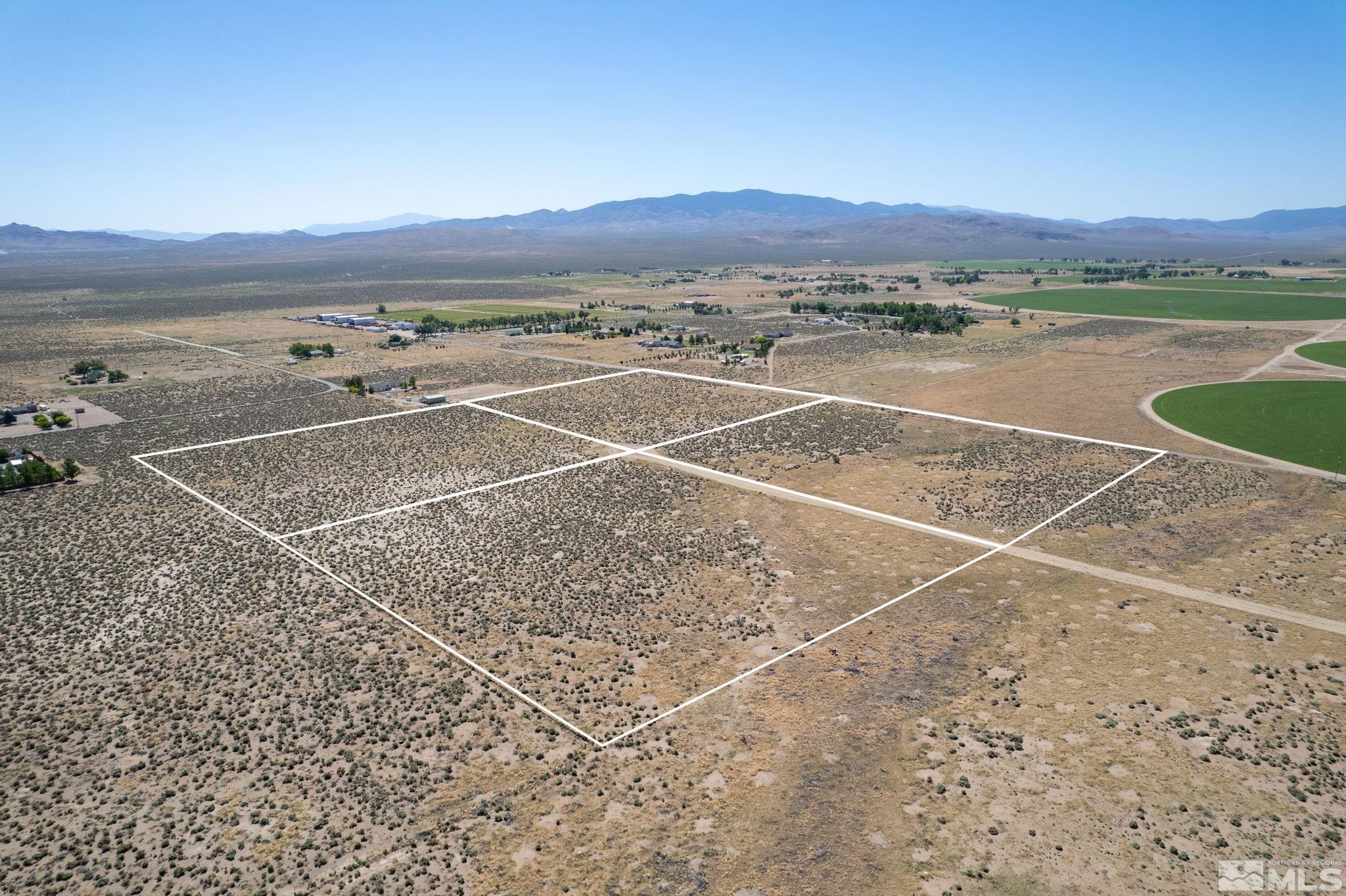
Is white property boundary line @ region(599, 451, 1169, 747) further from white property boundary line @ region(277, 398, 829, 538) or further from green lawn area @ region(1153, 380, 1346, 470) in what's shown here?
white property boundary line @ region(277, 398, 829, 538)

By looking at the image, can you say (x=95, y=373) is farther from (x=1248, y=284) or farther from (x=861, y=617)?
(x=1248, y=284)

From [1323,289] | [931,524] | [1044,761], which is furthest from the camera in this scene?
[1323,289]

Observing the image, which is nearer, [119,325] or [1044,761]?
[1044,761]

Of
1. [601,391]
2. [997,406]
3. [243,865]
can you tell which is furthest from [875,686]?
[601,391]

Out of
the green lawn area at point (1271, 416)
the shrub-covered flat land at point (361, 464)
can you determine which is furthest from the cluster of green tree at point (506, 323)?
the green lawn area at point (1271, 416)

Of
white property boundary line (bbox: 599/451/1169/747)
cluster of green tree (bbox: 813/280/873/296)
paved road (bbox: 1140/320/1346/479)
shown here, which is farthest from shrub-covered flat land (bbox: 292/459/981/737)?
cluster of green tree (bbox: 813/280/873/296)

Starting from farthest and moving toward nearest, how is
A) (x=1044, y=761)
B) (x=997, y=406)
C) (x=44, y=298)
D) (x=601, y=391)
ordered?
1. (x=44, y=298)
2. (x=601, y=391)
3. (x=997, y=406)
4. (x=1044, y=761)

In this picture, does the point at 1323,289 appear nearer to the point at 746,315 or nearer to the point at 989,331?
the point at 989,331
